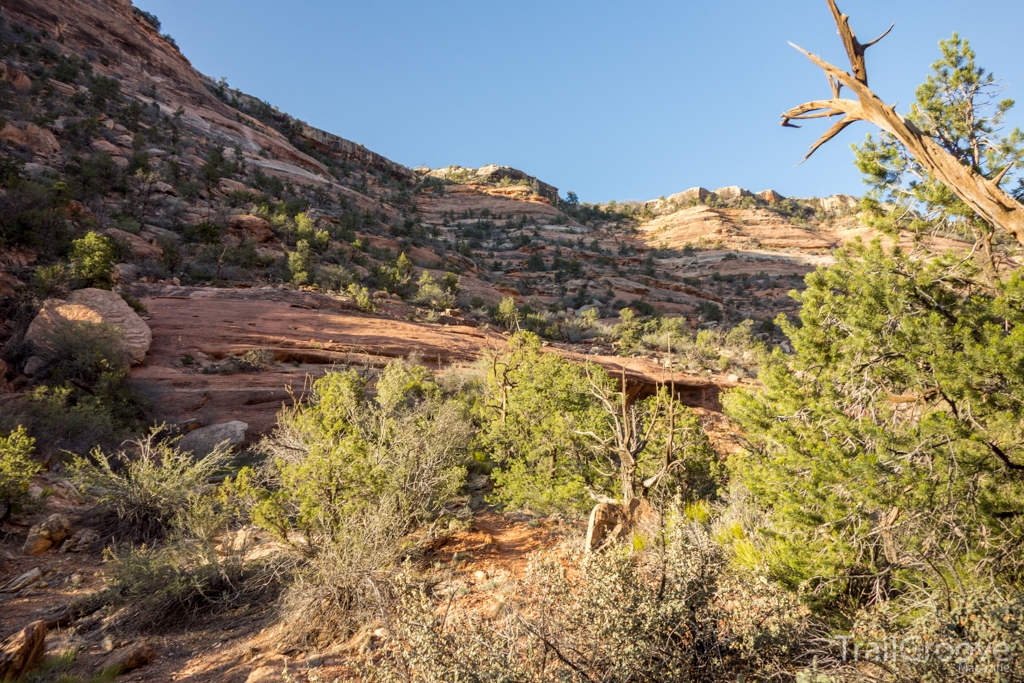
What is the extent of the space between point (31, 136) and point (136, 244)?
27.9 ft

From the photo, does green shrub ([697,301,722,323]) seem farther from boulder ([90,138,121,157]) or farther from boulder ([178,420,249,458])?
boulder ([90,138,121,157])

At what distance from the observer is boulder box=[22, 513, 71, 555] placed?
218 inches

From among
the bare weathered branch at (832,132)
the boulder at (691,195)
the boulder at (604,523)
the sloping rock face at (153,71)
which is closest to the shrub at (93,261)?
the boulder at (604,523)

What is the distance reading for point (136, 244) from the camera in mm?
16656

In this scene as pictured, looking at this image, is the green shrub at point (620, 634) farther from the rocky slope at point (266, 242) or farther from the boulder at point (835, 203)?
the boulder at point (835, 203)

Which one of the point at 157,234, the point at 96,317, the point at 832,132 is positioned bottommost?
the point at 96,317

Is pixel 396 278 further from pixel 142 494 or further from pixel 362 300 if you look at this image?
pixel 142 494

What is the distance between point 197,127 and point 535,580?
38098 millimetres

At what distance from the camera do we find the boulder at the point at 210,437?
827cm

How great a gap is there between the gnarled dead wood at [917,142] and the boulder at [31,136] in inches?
1053

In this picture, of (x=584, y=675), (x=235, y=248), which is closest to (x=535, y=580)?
(x=584, y=675)

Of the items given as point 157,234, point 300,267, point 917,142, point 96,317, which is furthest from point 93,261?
point 917,142

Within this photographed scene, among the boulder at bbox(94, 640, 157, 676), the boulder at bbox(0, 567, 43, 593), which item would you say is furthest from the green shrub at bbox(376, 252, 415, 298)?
the boulder at bbox(94, 640, 157, 676)

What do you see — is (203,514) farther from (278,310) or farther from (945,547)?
(278,310)
